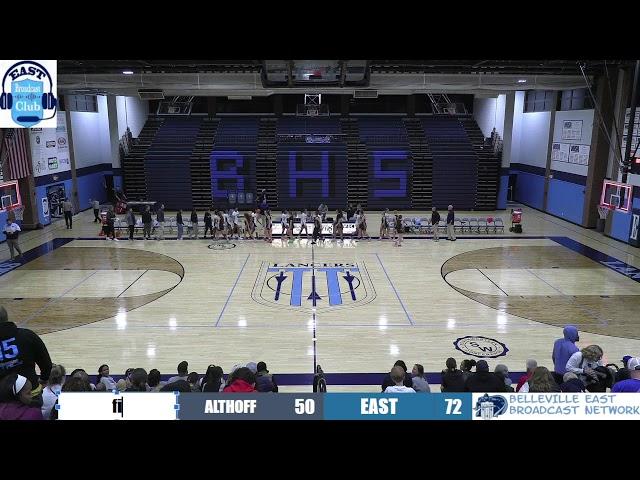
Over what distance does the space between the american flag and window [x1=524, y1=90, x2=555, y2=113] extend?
24.8 metres

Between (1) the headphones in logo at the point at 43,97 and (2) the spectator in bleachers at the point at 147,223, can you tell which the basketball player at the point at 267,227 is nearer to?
(2) the spectator in bleachers at the point at 147,223

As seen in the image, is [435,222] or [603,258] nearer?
[603,258]

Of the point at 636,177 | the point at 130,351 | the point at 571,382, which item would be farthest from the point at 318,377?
the point at 636,177

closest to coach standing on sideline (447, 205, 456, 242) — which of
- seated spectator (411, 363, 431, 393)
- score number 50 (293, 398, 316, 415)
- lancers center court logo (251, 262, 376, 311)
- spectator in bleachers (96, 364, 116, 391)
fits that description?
lancers center court logo (251, 262, 376, 311)

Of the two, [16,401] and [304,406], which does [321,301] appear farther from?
[16,401]

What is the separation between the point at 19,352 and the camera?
20.8ft

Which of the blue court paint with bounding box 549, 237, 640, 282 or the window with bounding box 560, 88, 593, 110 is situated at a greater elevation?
the window with bounding box 560, 88, 593, 110

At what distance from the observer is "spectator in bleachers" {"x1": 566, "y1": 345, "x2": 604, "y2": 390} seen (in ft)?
22.2

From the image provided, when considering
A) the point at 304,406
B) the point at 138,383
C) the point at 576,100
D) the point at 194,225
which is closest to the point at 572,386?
the point at 304,406

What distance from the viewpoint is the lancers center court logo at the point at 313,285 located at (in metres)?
13.4

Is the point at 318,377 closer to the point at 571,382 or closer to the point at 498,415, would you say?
the point at 498,415

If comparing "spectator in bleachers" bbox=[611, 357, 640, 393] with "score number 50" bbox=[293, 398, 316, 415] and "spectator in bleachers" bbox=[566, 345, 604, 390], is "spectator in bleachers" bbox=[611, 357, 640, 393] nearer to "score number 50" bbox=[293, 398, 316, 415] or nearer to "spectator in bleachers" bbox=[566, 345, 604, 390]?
"spectator in bleachers" bbox=[566, 345, 604, 390]

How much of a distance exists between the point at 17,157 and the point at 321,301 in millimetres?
15623
